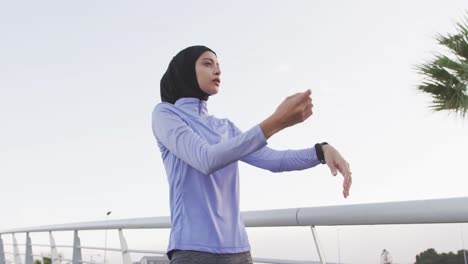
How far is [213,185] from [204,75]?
0.99 ft

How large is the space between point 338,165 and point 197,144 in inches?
14.2

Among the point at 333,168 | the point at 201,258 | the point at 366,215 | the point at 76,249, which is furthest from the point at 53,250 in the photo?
the point at 333,168

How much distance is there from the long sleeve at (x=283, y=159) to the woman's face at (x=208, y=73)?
0.17 m

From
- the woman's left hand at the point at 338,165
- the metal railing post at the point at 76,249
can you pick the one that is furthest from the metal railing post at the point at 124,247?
the woman's left hand at the point at 338,165

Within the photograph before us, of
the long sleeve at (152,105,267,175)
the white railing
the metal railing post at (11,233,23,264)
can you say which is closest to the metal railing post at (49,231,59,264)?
the metal railing post at (11,233,23,264)

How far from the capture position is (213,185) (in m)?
1.51

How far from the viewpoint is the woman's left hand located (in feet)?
4.86

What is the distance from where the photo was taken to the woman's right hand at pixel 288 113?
1.25 meters

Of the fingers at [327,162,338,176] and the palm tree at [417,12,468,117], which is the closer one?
the fingers at [327,162,338,176]

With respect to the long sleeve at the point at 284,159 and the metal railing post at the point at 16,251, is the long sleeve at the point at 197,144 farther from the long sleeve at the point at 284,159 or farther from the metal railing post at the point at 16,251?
the metal railing post at the point at 16,251

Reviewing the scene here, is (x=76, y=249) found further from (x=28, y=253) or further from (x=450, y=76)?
(x=450, y=76)

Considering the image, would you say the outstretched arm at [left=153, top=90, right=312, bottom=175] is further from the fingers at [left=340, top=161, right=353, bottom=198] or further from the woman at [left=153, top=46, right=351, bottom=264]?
the fingers at [left=340, top=161, right=353, bottom=198]

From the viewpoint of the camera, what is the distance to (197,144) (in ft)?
4.60

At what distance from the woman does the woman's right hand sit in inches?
3.6
